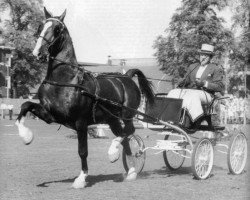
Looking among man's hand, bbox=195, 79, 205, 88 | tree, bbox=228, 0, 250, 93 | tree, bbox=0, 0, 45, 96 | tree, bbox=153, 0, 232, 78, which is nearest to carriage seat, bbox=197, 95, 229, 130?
man's hand, bbox=195, 79, 205, 88

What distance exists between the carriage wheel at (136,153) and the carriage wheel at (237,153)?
1.62 meters

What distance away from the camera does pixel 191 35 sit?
56906mm

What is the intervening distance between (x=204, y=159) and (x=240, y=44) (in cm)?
4087

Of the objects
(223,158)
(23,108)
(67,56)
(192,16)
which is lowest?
(223,158)

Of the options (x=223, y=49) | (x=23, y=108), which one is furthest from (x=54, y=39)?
(x=223, y=49)

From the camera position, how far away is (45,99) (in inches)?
353

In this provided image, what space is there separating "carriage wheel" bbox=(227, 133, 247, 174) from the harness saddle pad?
3.88 feet

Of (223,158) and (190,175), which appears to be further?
(223,158)

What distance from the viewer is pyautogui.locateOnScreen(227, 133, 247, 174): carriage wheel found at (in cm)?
1077

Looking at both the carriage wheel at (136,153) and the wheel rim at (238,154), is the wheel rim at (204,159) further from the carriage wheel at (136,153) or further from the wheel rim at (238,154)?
the carriage wheel at (136,153)

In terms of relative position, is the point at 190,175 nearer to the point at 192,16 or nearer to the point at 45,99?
the point at 45,99

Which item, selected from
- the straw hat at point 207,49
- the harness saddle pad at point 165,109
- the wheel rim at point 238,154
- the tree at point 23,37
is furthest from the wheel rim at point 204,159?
the tree at point 23,37

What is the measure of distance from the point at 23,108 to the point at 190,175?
11.6 feet

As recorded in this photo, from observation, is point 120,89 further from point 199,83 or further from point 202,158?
point 202,158
